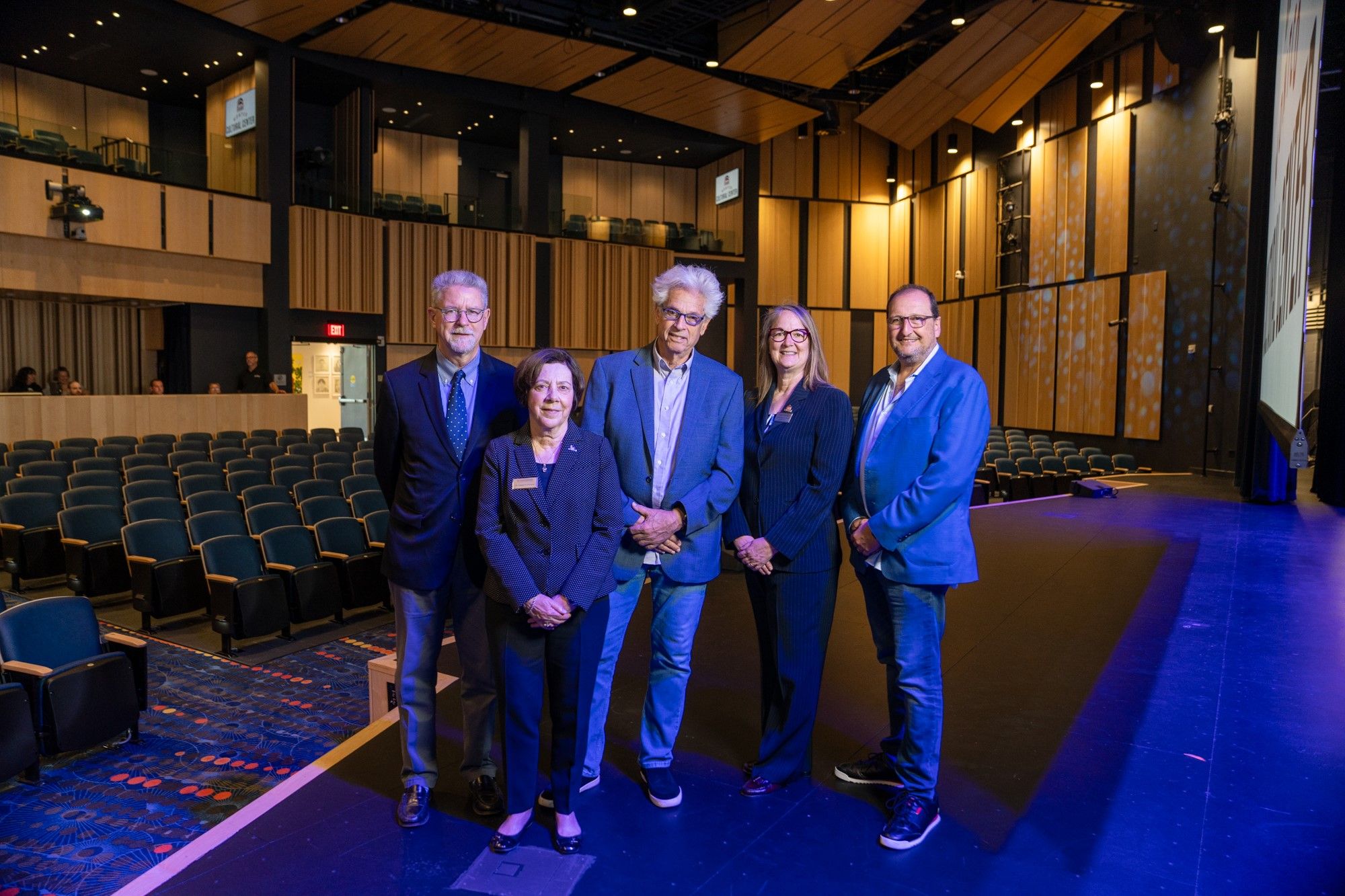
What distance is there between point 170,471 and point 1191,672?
753cm

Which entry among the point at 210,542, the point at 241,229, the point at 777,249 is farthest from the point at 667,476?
the point at 777,249

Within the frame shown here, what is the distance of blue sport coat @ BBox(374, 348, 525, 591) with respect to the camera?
220 cm

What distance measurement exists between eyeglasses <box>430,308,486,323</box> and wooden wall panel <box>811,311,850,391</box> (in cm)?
1630

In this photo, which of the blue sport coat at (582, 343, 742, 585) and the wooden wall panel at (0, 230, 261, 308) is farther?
the wooden wall panel at (0, 230, 261, 308)

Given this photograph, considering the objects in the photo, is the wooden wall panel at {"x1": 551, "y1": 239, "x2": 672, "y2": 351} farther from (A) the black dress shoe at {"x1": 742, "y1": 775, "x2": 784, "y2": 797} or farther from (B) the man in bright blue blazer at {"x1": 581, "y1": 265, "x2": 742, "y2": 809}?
(A) the black dress shoe at {"x1": 742, "y1": 775, "x2": 784, "y2": 797}

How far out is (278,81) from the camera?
1225cm

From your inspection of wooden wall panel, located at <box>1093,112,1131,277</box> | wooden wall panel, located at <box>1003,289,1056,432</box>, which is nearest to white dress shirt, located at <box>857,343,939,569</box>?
wooden wall panel, located at <box>1093,112,1131,277</box>

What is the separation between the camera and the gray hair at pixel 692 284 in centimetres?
216

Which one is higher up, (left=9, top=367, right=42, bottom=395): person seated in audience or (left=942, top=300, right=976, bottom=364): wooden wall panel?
(left=942, top=300, right=976, bottom=364): wooden wall panel

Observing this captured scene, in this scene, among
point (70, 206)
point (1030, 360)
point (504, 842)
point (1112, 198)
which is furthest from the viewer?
point (1030, 360)

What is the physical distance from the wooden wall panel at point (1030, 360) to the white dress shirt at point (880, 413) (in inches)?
514

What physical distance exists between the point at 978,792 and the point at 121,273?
12.7m

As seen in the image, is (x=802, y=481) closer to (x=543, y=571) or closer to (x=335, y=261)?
(x=543, y=571)

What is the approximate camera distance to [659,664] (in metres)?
2.28
